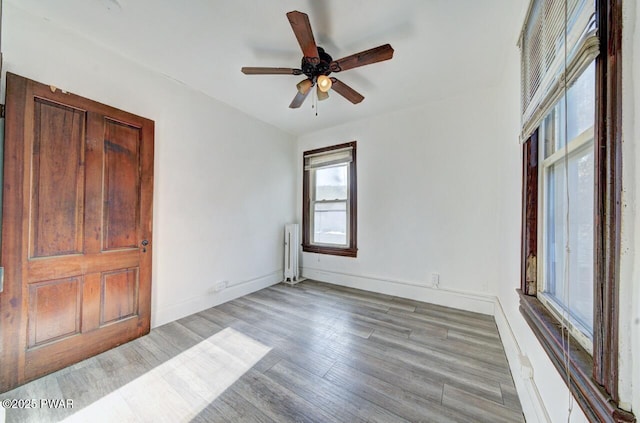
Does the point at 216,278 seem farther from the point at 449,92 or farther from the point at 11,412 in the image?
the point at 449,92

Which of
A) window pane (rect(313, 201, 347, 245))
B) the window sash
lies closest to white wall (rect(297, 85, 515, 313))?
window pane (rect(313, 201, 347, 245))

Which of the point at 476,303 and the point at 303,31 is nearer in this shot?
the point at 303,31

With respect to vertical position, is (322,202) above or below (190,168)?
below

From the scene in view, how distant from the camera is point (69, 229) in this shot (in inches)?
73.1

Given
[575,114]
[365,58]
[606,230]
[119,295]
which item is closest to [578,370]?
[606,230]

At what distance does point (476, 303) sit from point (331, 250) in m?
2.09

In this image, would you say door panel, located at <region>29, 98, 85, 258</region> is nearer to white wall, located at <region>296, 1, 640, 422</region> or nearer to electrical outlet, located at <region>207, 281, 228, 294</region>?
electrical outlet, located at <region>207, 281, 228, 294</region>

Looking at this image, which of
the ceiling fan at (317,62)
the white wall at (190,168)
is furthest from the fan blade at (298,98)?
the white wall at (190,168)

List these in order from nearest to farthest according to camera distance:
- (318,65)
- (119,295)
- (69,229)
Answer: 1. (69,229)
2. (318,65)
3. (119,295)

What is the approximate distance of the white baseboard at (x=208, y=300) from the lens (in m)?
2.48

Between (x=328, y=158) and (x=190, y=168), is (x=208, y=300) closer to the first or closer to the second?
(x=190, y=168)

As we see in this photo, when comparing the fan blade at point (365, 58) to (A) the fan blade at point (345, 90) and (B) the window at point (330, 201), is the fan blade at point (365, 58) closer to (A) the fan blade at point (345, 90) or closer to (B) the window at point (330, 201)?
(A) the fan blade at point (345, 90)

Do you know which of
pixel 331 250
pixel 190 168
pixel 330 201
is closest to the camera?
pixel 190 168

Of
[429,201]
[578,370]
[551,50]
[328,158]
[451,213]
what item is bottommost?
[578,370]
